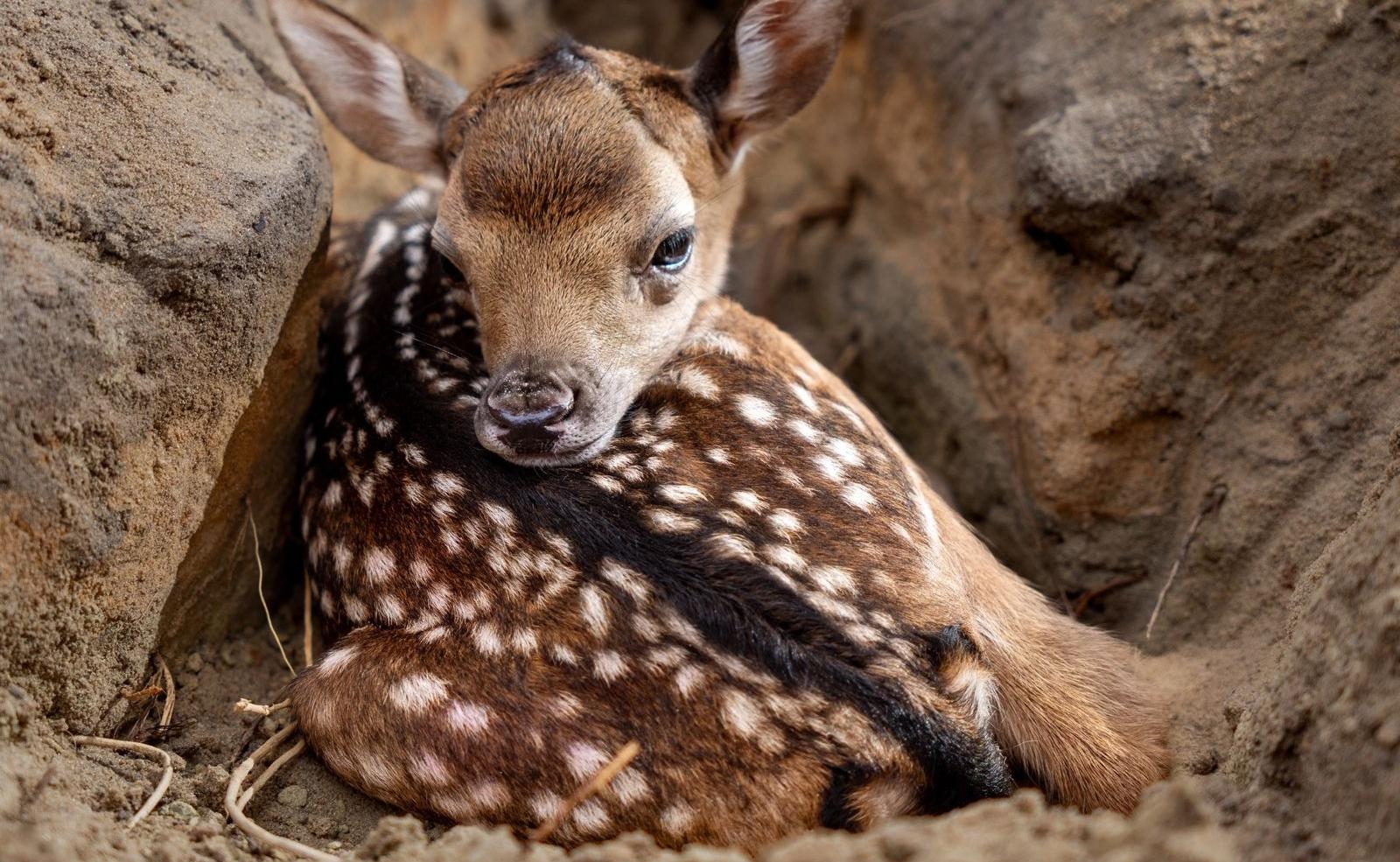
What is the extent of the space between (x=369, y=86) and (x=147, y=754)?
1.98 meters

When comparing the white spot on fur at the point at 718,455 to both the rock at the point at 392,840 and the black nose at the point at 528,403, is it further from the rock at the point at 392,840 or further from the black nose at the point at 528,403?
the rock at the point at 392,840

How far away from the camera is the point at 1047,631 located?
2.83 meters

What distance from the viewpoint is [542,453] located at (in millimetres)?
2584

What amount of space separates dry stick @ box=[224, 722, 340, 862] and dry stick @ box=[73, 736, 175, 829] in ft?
0.42

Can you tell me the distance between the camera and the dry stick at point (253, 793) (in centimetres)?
226

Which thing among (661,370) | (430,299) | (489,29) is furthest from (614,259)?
(489,29)

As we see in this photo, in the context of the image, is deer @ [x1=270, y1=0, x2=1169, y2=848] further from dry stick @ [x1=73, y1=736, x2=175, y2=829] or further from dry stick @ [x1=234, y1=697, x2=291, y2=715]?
dry stick @ [x1=73, y1=736, x2=175, y2=829]

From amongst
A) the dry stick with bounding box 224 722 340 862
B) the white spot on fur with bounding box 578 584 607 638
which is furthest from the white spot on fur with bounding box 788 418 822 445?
the dry stick with bounding box 224 722 340 862

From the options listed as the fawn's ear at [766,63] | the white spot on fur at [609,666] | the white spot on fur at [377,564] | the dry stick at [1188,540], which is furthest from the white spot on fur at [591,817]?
the fawn's ear at [766,63]

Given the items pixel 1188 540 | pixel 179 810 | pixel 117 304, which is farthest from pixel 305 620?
pixel 1188 540

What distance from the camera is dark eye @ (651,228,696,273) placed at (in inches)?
119

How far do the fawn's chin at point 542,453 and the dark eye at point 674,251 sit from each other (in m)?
0.62

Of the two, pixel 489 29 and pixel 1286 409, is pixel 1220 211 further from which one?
pixel 489 29

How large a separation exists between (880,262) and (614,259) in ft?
5.74
